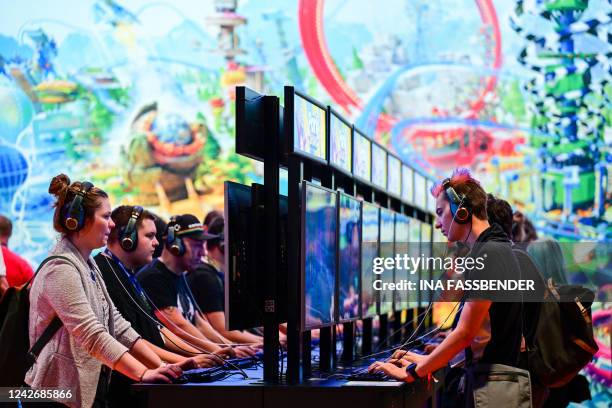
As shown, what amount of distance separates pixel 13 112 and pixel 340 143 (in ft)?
28.9

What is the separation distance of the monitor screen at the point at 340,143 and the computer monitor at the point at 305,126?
147 millimetres

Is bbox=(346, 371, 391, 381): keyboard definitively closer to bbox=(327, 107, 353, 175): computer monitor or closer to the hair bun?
bbox=(327, 107, 353, 175): computer monitor

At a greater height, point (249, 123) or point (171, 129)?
point (171, 129)

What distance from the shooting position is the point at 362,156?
6703mm

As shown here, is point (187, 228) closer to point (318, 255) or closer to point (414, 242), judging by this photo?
point (318, 255)

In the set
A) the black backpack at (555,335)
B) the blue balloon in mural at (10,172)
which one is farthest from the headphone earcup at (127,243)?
the blue balloon in mural at (10,172)

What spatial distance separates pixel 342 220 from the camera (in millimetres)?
5398

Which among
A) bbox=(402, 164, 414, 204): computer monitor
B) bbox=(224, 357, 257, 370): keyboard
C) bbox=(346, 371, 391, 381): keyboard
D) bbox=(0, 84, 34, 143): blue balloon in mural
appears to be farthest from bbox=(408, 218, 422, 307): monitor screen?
bbox=(0, 84, 34, 143): blue balloon in mural

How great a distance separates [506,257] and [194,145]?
9.87 m

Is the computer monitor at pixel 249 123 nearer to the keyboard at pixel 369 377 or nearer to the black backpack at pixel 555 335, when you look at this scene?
the keyboard at pixel 369 377

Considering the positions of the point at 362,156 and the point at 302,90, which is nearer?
the point at 362,156

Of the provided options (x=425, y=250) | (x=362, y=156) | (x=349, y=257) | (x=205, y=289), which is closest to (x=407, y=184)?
(x=425, y=250)

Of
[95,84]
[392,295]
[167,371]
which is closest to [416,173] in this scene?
[392,295]

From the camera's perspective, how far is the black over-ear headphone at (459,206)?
4527 millimetres
